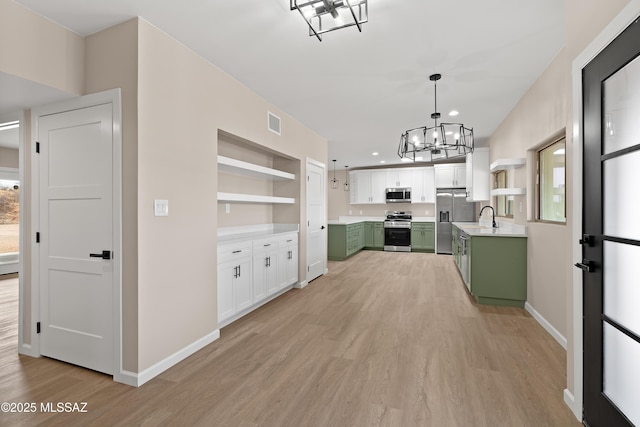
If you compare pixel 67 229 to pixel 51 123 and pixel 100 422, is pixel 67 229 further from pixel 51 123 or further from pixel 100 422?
pixel 100 422

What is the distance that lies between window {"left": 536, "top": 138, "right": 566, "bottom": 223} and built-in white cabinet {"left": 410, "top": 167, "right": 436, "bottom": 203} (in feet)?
16.6

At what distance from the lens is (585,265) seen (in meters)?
1.70

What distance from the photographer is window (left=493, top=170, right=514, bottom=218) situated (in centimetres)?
485

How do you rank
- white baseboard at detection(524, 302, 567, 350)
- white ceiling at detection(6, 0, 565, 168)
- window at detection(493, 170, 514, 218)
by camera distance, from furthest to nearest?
window at detection(493, 170, 514, 218)
white baseboard at detection(524, 302, 567, 350)
white ceiling at detection(6, 0, 565, 168)

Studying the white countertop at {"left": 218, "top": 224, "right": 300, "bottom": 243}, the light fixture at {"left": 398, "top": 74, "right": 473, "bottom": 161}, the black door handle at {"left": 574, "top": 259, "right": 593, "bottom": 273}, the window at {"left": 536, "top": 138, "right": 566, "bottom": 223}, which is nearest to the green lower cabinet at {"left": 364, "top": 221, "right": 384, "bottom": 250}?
the light fixture at {"left": 398, "top": 74, "right": 473, "bottom": 161}

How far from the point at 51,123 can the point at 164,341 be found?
204 centimetres

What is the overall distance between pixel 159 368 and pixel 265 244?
1851 mm

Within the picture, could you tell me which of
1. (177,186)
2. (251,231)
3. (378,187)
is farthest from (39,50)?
(378,187)

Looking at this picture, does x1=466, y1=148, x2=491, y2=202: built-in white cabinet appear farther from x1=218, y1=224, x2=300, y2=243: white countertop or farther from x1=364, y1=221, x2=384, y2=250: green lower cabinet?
x1=218, y1=224, x2=300, y2=243: white countertop

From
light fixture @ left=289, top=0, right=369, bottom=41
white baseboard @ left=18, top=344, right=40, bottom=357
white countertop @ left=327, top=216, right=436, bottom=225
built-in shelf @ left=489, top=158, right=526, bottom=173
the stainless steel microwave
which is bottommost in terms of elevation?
white baseboard @ left=18, top=344, right=40, bottom=357

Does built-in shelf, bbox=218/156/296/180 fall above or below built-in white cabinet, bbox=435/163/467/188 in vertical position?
below

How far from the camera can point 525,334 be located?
10.0 feet

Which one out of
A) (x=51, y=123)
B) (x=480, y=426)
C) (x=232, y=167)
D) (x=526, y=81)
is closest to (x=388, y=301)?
(x=480, y=426)

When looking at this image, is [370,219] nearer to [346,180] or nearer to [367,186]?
[367,186]
